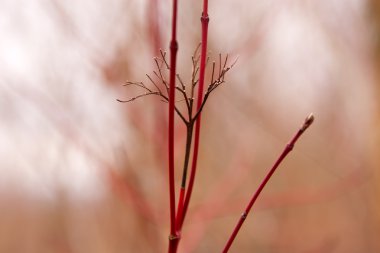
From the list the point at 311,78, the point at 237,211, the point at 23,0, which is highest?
the point at 23,0

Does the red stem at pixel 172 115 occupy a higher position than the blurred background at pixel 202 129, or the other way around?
the blurred background at pixel 202 129

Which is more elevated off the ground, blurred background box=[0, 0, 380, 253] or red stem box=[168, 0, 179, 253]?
blurred background box=[0, 0, 380, 253]

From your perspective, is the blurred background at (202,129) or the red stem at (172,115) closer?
the red stem at (172,115)

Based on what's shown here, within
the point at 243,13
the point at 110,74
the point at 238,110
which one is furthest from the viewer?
the point at 238,110

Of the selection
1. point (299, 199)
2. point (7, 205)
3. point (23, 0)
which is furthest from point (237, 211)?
point (23, 0)

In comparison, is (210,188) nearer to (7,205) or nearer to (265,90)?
(265,90)

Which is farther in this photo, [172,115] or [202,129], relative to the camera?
[202,129]

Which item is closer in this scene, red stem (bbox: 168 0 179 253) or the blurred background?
red stem (bbox: 168 0 179 253)

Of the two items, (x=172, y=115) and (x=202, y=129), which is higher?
(x=202, y=129)
